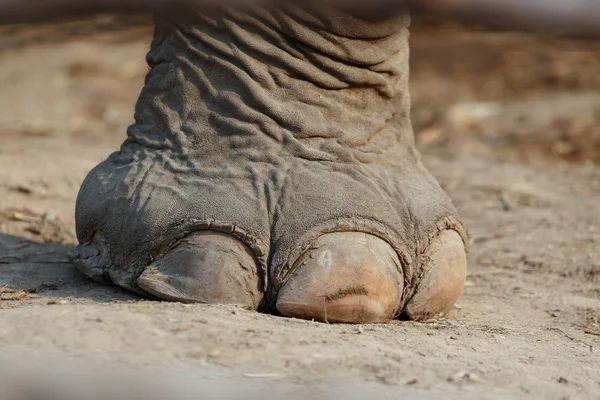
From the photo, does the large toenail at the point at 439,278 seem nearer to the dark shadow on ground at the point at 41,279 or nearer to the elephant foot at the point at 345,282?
the elephant foot at the point at 345,282

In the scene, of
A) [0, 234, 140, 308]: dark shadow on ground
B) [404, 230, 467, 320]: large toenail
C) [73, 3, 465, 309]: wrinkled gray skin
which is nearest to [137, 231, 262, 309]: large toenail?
[73, 3, 465, 309]: wrinkled gray skin

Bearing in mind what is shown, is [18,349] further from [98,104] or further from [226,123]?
[98,104]

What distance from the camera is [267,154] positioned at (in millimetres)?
2014

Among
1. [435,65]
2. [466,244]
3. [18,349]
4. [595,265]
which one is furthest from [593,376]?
[435,65]

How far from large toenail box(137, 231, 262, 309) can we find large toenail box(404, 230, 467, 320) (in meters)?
0.39

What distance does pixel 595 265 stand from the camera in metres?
3.04

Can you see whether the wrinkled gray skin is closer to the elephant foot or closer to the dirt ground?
the elephant foot

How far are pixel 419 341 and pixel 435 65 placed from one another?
6324mm

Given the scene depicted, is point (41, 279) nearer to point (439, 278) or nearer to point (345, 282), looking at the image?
point (345, 282)

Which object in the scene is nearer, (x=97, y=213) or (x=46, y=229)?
(x=97, y=213)

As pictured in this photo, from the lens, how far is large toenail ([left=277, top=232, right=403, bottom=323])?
6.15 feet

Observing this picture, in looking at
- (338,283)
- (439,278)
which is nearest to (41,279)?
(338,283)

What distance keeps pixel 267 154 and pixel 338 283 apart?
1.14 ft

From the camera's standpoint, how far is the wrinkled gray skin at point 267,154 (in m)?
1.95
